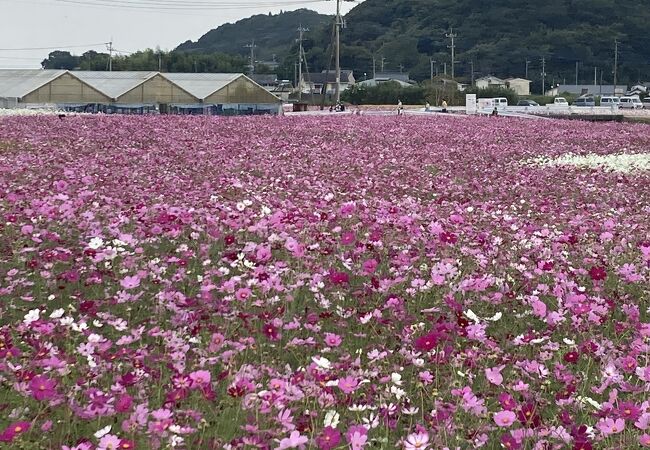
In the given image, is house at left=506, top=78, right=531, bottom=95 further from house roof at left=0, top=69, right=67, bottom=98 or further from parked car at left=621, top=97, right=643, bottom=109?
house roof at left=0, top=69, right=67, bottom=98

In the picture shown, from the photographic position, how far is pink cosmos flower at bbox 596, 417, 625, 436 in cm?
262

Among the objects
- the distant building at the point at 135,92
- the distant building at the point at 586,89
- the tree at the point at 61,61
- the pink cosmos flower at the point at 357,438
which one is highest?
the tree at the point at 61,61

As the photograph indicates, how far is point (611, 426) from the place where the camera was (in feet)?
8.67

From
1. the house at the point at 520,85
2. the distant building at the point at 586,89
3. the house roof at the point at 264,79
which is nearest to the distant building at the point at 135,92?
the house roof at the point at 264,79

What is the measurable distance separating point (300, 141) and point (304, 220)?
47.0 ft

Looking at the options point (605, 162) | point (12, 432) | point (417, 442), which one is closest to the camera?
point (12, 432)

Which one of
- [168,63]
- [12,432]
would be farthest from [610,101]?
[12,432]

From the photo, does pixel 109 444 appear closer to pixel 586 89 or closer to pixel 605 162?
pixel 605 162

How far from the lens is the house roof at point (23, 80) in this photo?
43.4 meters

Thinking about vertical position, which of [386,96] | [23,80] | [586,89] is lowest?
[23,80]

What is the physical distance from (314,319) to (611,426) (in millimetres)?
1870

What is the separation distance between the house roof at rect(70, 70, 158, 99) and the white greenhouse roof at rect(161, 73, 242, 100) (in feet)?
5.94

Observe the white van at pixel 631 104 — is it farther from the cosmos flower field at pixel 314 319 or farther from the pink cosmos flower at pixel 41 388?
the pink cosmos flower at pixel 41 388

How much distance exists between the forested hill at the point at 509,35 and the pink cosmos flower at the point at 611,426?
162266 mm
